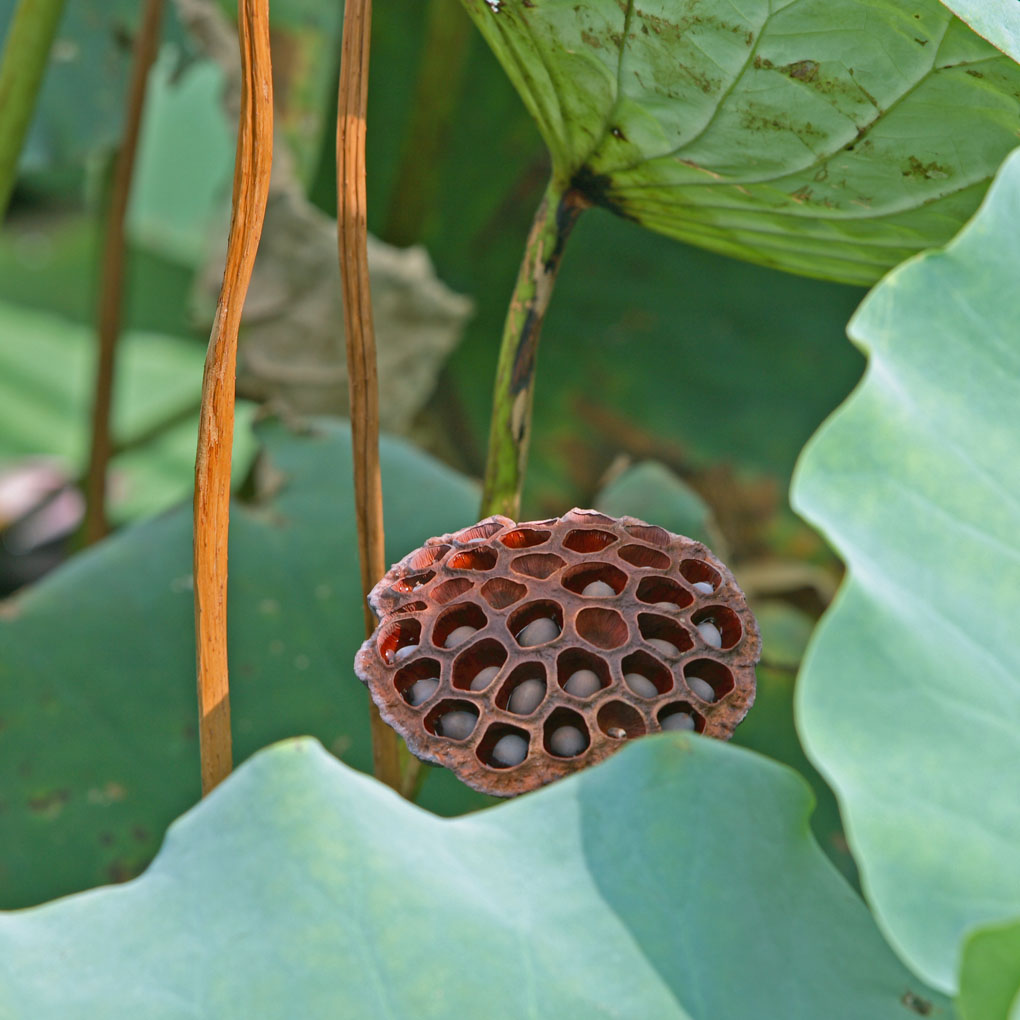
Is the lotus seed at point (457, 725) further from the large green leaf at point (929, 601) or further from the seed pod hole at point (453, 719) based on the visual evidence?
the large green leaf at point (929, 601)

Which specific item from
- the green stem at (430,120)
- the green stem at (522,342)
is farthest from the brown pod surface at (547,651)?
the green stem at (430,120)

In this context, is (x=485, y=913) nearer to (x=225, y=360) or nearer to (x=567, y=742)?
(x=567, y=742)

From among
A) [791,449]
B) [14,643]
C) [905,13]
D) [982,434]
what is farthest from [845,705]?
[791,449]

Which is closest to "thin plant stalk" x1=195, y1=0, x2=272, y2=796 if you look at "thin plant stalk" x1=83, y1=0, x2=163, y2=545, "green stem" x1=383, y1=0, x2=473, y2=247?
"thin plant stalk" x1=83, y1=0, x2=163, y2=545

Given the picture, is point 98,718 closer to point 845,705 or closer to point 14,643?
point 14,643

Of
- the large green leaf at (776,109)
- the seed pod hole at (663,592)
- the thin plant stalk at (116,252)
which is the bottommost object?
the thin plant stalk at (116,252)

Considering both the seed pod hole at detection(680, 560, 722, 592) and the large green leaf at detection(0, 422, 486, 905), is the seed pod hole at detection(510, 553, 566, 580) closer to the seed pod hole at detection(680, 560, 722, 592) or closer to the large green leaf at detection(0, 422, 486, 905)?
the seed pod hole at detection(680, 560, 722, 592)

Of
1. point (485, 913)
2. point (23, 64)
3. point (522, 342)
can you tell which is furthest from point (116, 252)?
point (485, 913)
